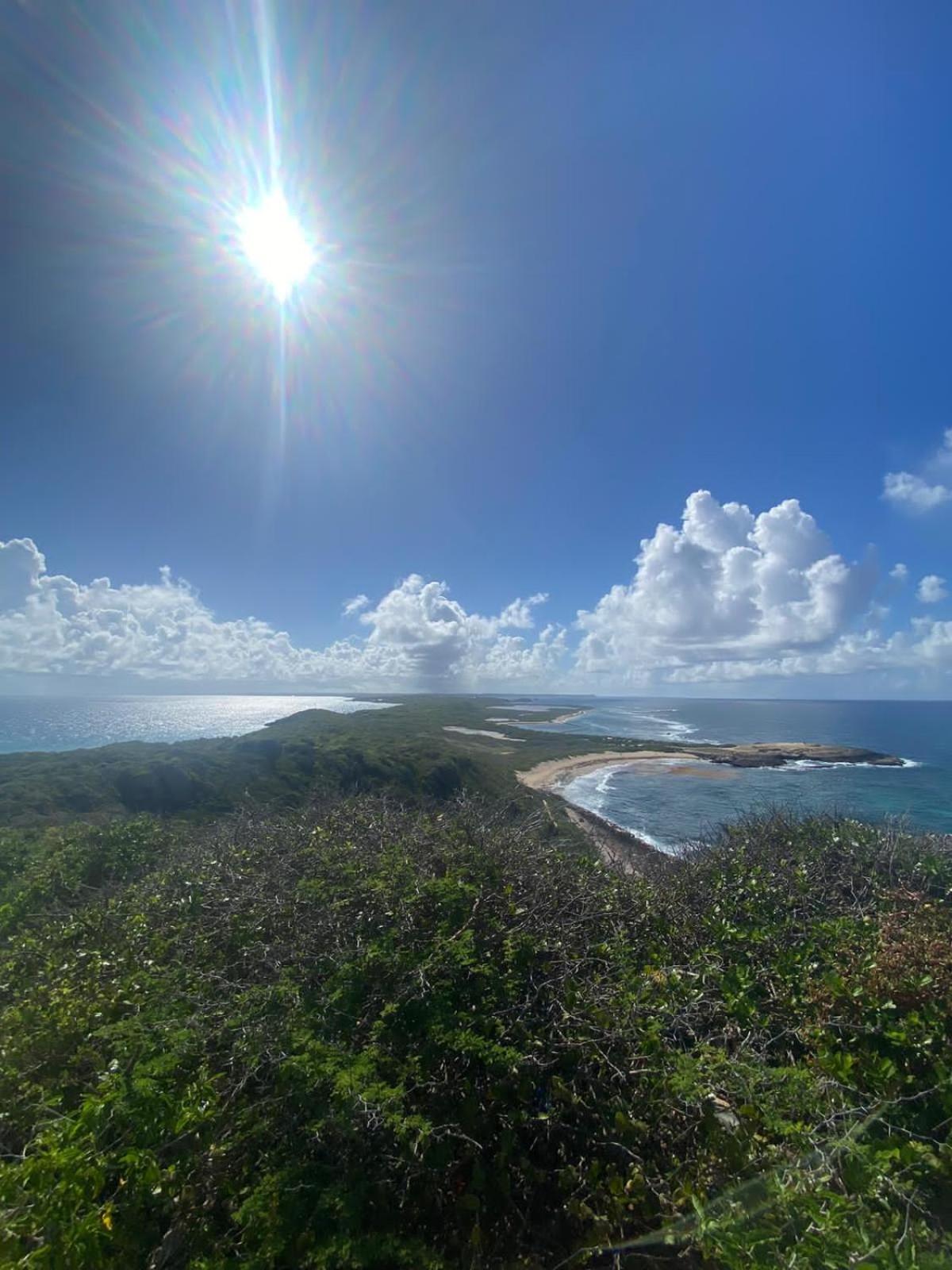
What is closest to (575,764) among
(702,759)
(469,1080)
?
(702,759)

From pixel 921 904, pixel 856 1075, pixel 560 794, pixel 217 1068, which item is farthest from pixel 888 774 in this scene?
pixel 217 1068

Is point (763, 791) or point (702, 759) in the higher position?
point (763, 791)

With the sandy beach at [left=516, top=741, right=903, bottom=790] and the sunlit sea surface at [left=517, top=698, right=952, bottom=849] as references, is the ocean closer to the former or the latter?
the sunlit sea surface at [left=517, top=698, right=952, bottom=849]

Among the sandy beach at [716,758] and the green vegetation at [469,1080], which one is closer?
the green vegetation at [469,1080]

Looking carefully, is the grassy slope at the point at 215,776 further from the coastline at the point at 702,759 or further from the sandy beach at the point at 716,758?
the sandy beach at the point at 716,758

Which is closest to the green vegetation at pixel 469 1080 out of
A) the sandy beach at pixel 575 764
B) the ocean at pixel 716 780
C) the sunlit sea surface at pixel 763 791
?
the ocean at pixel 716 780

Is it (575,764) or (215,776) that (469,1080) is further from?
(575,764)

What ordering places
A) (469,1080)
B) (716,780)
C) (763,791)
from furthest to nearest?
(716,780)
(763,791)
(469,1080)
